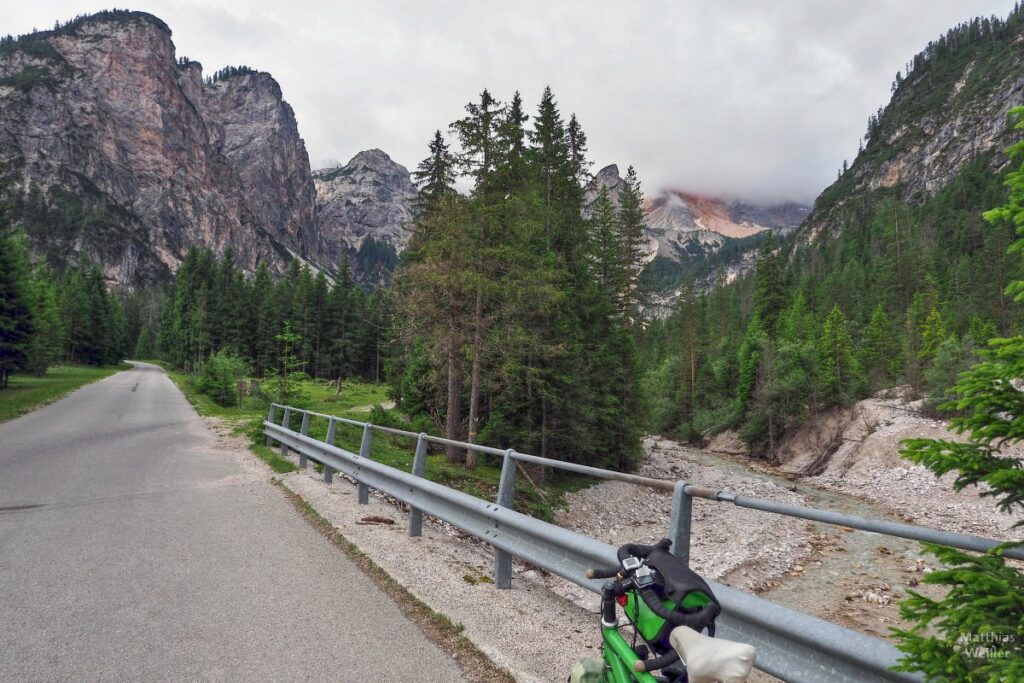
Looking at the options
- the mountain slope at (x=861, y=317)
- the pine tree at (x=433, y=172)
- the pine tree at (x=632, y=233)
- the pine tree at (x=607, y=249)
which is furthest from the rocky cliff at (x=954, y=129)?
the pine tree at (x=433, y=172)

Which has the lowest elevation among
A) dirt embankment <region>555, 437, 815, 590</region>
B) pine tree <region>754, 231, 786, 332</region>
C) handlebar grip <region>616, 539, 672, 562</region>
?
dirt embankment <region>555, 437, 815, 590</region>

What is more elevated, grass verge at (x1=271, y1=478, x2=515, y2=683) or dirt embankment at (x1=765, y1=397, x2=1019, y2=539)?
grass verge at (x1=271, y1=478, x2=515, y2=683)

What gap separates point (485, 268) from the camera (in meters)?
18.9

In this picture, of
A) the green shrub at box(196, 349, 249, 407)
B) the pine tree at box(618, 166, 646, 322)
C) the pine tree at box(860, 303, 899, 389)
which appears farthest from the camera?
the pine tree at box(860, 303, 899, 389)

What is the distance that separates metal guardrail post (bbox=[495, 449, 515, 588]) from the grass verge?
2.77 feet

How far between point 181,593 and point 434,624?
2.52 metres

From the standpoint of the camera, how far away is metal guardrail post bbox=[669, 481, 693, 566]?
3.39 metres

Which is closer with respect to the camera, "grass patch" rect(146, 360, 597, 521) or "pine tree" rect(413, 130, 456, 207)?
Answer: "grass patch" rect(146, 360, 597, 521)

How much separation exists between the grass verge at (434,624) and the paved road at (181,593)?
0.31ft

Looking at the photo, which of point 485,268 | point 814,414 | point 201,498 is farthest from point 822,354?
point 201,498

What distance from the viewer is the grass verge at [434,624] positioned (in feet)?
11.9

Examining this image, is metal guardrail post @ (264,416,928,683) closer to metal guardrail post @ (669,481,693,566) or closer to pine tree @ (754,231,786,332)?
metal guardrail post @ (669,481,693,566)

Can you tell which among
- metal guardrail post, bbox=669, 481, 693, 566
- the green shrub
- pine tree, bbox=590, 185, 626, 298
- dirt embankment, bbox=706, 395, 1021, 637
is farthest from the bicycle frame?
the green shrub

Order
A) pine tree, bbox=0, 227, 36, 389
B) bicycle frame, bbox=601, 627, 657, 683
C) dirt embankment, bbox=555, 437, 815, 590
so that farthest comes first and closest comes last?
pine tree, bbox=0, 227, 36, 389 → dirt embankment, bbox=555, 437, 815, 590 → bicycle frame, bbox=601, 627, 657, 683
